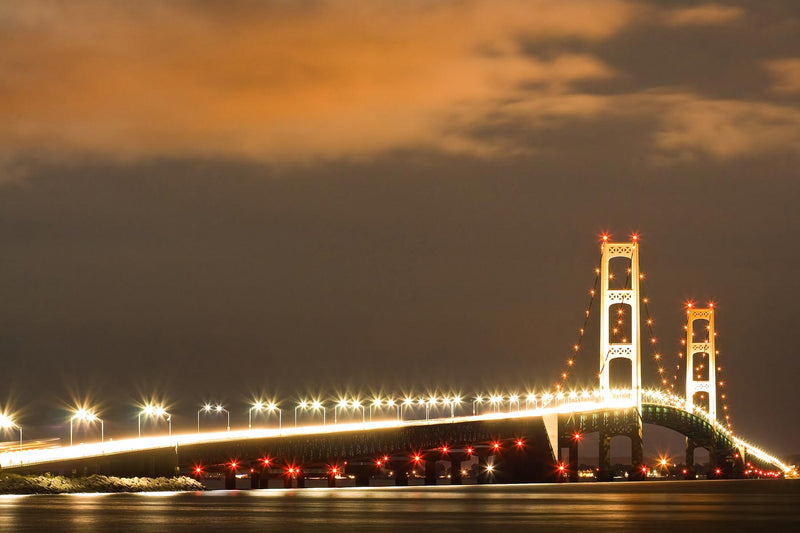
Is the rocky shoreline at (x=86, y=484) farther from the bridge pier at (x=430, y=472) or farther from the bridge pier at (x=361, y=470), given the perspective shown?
the bridge pier at (x=361, y=470)

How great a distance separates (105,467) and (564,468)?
142 ft

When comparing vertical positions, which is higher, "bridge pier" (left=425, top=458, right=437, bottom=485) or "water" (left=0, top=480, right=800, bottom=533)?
"water" (left=0, top=480, right=800, bottom=533)

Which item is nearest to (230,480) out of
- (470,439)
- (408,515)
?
(470,439)

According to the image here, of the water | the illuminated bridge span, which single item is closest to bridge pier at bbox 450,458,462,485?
the illuminated bridge span

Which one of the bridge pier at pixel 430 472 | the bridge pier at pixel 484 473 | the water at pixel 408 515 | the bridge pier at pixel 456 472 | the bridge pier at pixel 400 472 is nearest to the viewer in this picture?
the water at pixel 408 515

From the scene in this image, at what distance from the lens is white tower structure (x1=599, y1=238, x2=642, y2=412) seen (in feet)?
430

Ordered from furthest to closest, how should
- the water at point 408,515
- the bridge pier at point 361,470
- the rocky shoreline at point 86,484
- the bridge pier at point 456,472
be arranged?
the bridge pier at point 361,470 → the bridge pier at point 456,472 → the rocky shoreline at point 86,484 → the water at point 408,515

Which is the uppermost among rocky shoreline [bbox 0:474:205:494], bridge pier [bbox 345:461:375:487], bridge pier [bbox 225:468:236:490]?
rocky shoreline [bbox 0:474:205:494]

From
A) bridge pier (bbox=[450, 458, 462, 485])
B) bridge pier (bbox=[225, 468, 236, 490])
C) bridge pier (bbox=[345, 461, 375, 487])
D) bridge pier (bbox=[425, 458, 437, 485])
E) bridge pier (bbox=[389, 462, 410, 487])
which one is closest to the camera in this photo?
bridge pier (bbox=[225, 468, 236, 490])

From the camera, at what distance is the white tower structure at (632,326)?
131125 mm

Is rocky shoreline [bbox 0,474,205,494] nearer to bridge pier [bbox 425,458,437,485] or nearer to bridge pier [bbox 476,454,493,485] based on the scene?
bridge pier [bbox 476,454,493,485]

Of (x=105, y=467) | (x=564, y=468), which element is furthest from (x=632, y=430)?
(x=105, y=467)

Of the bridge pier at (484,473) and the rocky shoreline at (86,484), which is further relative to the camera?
the bridge pier at (484,473)

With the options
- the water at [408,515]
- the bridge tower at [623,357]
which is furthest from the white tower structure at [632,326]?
the water at [408,515]
